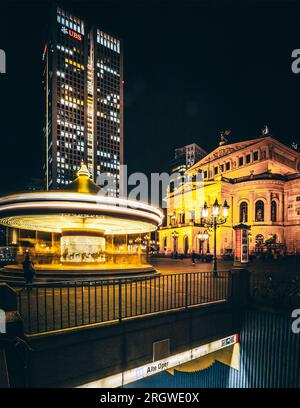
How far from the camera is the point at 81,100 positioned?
9975 centimetres

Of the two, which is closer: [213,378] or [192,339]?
[192,339]

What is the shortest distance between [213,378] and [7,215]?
41.7ft

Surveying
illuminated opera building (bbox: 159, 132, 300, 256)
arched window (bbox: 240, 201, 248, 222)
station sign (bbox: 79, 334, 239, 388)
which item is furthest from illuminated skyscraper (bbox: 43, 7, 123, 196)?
station sign (bbox: 79, 334, 239, 388)

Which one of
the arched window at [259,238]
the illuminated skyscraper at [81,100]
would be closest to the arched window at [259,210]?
the arched window at [259,238]

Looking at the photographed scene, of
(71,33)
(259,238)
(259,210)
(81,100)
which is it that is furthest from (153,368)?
(71,33)

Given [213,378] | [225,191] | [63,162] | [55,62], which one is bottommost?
[213,378]

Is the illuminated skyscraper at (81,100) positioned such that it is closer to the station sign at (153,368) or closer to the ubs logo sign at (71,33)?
the ubs logo sign at (71,33)

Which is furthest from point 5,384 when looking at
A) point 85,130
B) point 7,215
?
point 85,130

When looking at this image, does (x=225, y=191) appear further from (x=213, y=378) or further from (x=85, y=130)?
(x=85, y=130)

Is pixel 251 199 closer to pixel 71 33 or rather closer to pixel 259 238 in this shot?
pixel 259 238

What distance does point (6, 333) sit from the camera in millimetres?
4188
